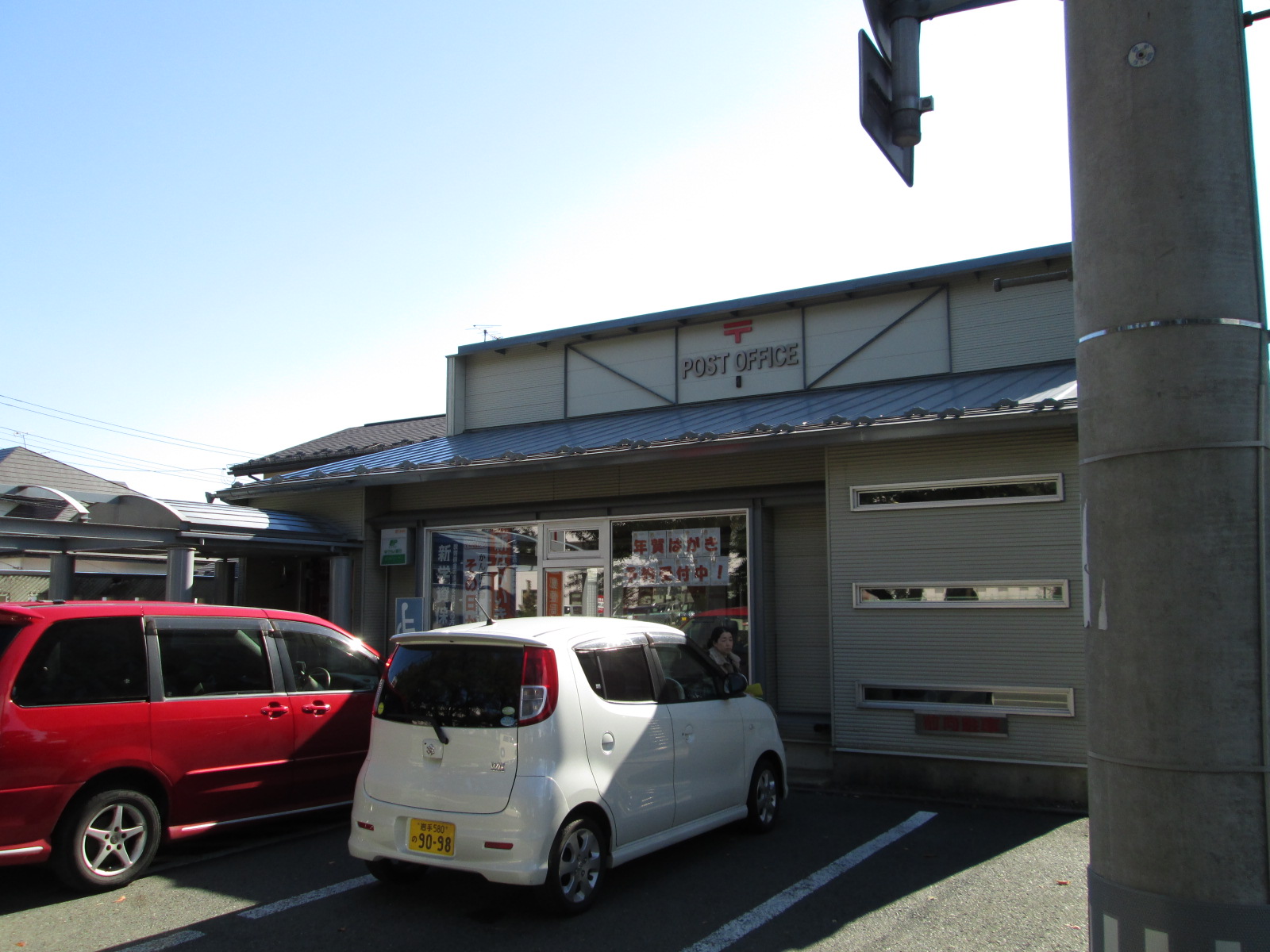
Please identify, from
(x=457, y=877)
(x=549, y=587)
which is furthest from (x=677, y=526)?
(x=457, y=877)

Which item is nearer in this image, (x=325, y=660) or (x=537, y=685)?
(x=537, y=685)

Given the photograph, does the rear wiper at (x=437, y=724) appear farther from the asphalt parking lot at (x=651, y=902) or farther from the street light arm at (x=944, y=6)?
the street light arm at (x=944, y=6)

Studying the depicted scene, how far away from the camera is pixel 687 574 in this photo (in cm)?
1146

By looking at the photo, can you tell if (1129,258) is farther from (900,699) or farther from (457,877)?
(900,699)

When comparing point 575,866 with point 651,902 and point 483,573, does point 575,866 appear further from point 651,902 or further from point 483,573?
point 483,573

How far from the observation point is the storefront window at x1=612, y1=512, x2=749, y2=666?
11125 mm

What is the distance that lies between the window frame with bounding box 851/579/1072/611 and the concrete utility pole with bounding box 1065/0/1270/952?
6103mm

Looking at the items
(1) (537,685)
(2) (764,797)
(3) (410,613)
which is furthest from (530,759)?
(3) (410,613)

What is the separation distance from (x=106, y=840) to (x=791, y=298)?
10.2 metres

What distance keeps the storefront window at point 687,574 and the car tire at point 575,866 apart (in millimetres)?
5280

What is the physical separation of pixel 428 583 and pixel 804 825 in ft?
23.2

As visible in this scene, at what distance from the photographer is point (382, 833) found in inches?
224

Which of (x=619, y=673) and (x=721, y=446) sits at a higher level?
(x=721, y=446)

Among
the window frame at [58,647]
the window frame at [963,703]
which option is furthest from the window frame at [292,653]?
the window frame at [963,703]
